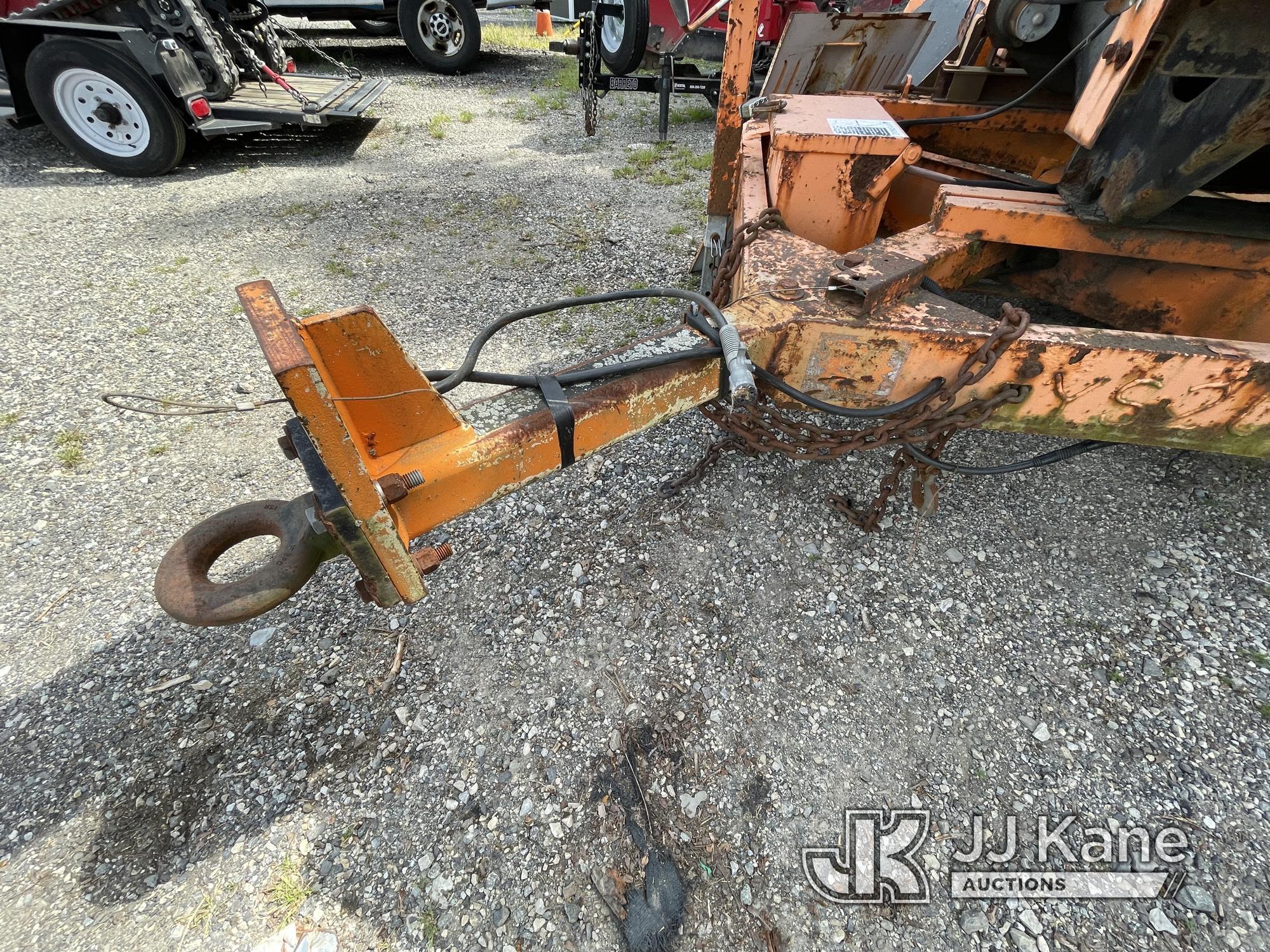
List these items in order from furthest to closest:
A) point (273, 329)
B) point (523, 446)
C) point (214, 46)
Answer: point (214, 46) < point (523, 446) < point (273, 329)

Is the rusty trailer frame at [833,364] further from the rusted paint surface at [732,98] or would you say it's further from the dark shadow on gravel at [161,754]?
the rusted paint surface at [732,98]

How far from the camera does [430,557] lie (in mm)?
1488

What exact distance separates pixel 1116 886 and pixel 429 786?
6.22 ft

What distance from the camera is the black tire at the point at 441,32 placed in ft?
28.3

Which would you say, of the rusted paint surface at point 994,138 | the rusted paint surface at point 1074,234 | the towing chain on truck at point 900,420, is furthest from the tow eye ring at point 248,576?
the rusted paint surface at point 994,138

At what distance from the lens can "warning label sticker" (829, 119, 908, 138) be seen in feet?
6.84

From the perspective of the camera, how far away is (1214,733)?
1.94 m

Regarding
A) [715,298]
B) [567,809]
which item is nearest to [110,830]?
[567,809]

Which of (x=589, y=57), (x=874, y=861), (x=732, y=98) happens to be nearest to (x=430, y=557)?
(x=874, y=861)

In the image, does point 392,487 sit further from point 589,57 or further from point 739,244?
point 589,57

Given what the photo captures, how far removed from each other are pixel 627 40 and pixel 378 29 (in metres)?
5.22

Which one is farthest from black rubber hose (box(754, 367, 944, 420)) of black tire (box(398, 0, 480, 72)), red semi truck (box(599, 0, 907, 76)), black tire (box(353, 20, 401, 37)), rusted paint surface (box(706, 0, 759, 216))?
black tire (box(353, 20, 401, 37))

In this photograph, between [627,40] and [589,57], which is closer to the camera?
[589,57]

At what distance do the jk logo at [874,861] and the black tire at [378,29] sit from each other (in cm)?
1143
